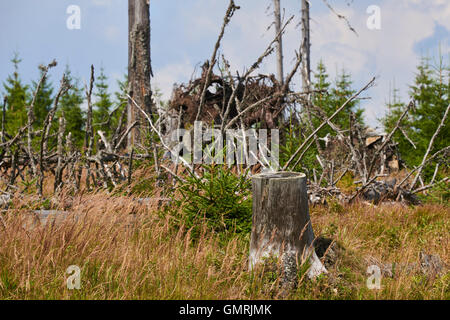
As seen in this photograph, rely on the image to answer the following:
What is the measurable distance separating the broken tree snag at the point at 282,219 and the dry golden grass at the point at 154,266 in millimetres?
211

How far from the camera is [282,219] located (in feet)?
11.1

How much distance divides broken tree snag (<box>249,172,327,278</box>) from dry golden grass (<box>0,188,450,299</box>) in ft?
0.69

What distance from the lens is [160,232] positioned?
13.3 ft

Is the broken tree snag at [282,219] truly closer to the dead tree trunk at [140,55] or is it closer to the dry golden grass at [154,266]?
the dry golden grass at [154,266]

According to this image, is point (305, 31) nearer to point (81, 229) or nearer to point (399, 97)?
point (399, 97)

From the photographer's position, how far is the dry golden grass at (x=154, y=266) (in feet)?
9.73

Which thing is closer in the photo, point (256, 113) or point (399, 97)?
point (256, 113)

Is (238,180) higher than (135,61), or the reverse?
(135,61)

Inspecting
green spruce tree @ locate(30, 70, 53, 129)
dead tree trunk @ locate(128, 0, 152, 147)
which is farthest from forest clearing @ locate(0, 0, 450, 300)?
green spruce tree @ locate(30, 70, 53, 129)

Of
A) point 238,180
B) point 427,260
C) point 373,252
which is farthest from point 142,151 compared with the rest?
point 427,260

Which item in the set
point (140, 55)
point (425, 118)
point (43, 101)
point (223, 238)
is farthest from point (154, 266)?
point (43, 101)

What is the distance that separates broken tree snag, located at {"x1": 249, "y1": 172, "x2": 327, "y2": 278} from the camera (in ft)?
11.0
